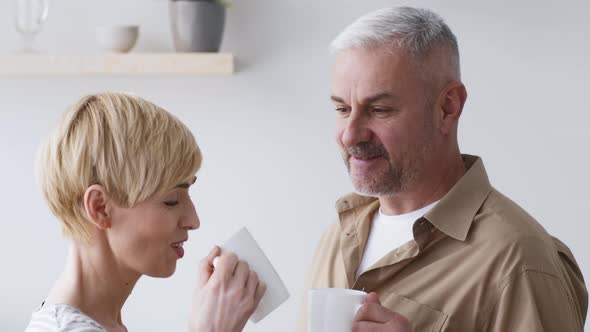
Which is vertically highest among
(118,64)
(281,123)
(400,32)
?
(400,32)

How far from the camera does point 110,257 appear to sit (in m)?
1.31

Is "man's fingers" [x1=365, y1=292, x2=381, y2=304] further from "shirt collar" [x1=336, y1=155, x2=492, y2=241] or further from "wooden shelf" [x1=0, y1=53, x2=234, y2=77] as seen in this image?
"wooden shelf" [x1=0, y1=53, x2=234, y2=77]

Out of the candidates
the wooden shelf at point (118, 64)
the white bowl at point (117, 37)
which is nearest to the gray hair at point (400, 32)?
the wooden shelf at point (118, 64)

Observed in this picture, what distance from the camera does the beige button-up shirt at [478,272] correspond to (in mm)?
1395

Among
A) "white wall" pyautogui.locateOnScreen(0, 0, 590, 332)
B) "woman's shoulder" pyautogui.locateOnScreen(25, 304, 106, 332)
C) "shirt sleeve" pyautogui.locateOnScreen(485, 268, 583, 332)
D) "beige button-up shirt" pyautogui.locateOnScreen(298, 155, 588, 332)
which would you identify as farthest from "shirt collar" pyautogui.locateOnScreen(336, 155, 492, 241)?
"white wall" pyautogui.locateOnScreen(0, 0, 590, 332)

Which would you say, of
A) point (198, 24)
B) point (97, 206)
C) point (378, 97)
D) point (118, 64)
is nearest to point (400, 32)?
point (378, 97)

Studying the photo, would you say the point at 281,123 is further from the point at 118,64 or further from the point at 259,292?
the point at 259,292

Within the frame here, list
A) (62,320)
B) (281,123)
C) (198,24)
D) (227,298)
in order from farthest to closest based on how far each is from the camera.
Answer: (281,123), (198,24), (227,298), (62,320)

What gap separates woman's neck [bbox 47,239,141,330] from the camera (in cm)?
127

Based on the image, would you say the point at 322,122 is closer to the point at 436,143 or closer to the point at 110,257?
the point at 436,143

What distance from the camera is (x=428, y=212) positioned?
4.99ft

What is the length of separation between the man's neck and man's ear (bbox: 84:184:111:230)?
55cm

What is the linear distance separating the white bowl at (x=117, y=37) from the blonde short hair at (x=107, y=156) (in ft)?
4.45

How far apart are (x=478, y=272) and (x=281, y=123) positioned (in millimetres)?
1382
